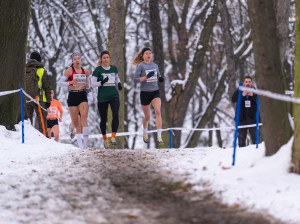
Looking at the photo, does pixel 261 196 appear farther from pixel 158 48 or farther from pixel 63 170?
pixel 158 48

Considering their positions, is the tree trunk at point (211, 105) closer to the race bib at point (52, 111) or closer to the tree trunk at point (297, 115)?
the race bib at point (52, 111)

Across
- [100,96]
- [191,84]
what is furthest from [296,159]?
[191,84]

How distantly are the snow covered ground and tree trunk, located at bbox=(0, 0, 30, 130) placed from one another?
1.83m

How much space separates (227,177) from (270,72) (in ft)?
4.35

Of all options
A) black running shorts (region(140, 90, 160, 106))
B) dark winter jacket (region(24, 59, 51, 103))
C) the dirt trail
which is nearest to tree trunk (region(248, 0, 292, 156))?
the dirt trail

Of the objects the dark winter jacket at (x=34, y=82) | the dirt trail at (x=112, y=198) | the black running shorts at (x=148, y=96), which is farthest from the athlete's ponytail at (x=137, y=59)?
the dirt trail at (x=112, y=198)

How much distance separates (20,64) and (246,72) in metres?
14.4

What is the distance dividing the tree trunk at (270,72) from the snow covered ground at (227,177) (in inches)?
9.2

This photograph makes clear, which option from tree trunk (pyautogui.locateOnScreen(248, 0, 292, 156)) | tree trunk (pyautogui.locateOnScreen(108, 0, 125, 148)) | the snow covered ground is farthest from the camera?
tree trunk (pyautogui.locateOnScreen(108, 0, 125, 148))

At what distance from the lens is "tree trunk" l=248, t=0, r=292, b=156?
18.4 ft

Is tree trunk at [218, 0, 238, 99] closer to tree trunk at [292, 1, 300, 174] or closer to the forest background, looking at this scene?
the forest background

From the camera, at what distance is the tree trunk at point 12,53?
9.43 meters

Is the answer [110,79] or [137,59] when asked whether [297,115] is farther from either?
[137,59]

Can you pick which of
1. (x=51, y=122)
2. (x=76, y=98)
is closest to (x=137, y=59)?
(x=76, y=98)
